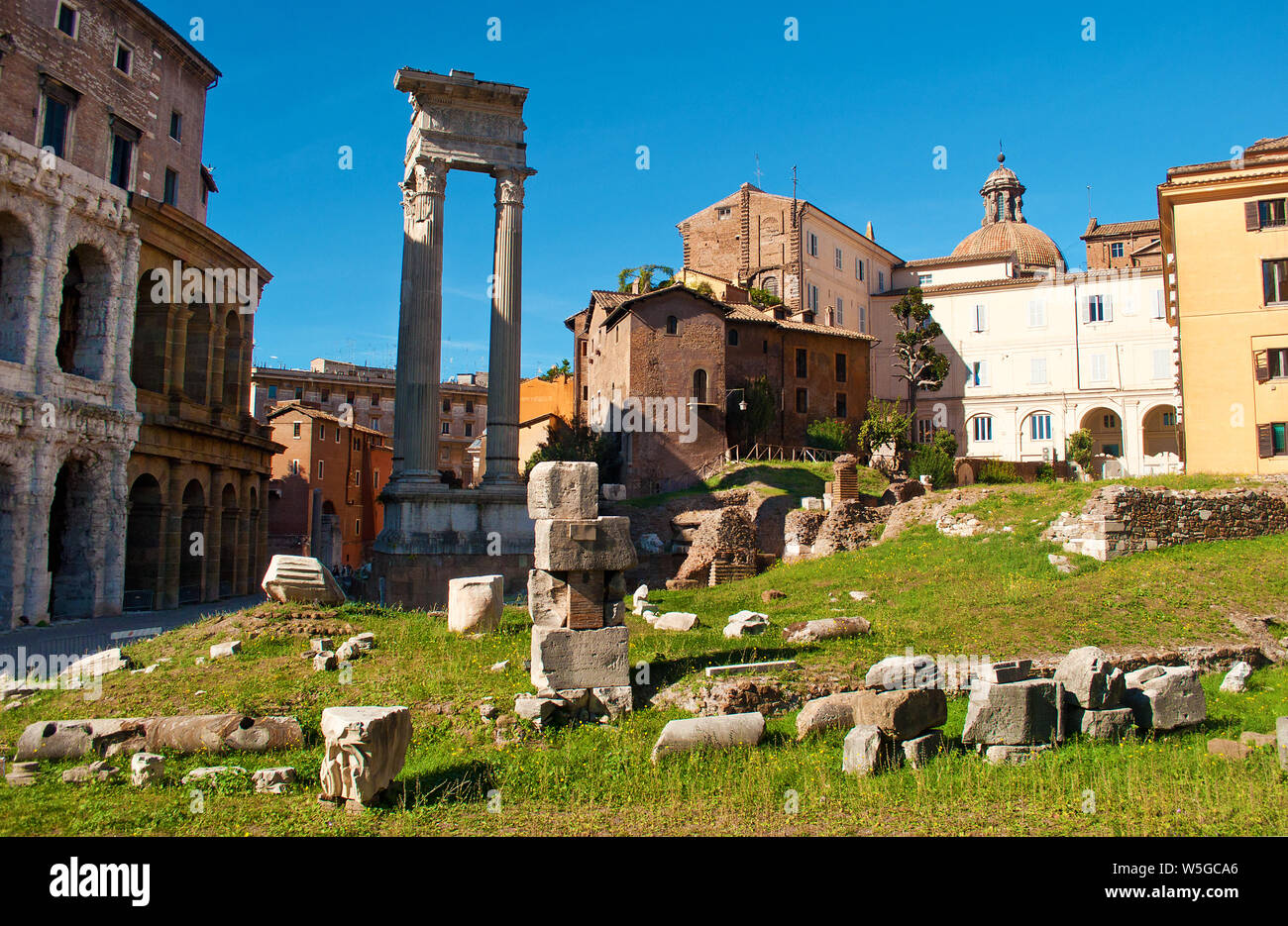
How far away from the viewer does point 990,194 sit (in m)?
67.8

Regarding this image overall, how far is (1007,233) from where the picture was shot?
63.1 m

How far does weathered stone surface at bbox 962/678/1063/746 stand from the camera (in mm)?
8219

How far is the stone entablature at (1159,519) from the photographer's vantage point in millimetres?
17594

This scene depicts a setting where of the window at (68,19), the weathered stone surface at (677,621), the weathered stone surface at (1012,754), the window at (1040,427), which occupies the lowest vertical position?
the weathered stone surface at (1012,754)

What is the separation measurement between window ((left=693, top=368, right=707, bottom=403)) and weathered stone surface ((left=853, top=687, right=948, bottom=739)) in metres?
34.7

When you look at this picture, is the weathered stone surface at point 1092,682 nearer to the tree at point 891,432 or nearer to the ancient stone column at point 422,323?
the ancient stone column at point 422,323

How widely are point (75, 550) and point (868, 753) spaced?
74.4 feet

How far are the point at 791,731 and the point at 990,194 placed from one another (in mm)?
68195

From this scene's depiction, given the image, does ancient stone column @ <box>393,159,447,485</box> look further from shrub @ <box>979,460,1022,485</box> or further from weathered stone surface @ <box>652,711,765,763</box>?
shrub @ <box>979,460,1022,485</box>

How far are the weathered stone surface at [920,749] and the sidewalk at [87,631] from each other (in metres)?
14.0

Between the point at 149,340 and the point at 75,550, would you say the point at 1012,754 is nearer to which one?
the point at 75,550

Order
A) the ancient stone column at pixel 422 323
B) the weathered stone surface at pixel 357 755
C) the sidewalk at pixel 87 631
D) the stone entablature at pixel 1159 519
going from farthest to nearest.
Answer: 1. the ancient stone column at pixel 422 323
2. the stone entablature at pixel 1159 519
3. the sidewalk at pixel 87 631
4. the weathered stone surface at pixel 357 755

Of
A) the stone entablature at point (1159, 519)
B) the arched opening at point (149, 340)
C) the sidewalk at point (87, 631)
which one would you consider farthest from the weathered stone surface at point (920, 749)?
the arched opening at point (149, 340)
